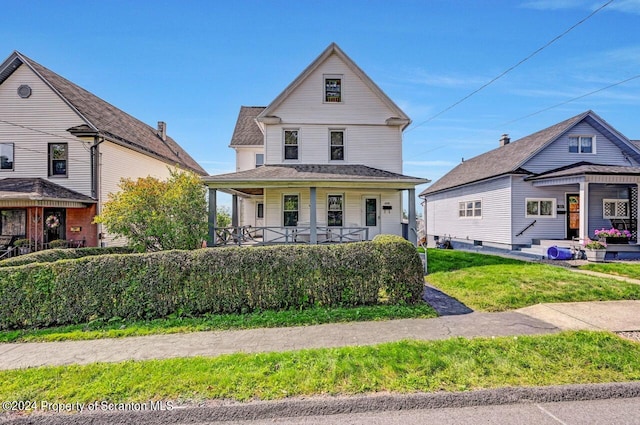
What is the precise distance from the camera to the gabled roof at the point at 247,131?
2014cm

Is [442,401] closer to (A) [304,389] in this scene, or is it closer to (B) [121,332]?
(A) [304,389]

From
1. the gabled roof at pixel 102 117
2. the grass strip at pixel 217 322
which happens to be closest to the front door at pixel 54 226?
the gabled roof at pixel 102 117

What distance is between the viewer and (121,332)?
212 inches

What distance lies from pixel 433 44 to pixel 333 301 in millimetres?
13061

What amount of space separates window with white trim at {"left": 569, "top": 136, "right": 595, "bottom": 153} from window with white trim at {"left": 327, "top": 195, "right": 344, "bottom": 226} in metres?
13.1

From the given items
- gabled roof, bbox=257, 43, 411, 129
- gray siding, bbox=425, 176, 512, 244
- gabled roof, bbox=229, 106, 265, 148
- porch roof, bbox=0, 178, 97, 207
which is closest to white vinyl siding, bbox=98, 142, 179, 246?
porch roof, bbox=0, 178, 97, 207

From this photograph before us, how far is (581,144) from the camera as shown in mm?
16641

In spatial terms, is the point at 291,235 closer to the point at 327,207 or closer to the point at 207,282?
the point at 327,207

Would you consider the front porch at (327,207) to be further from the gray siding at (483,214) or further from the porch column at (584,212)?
the porch column at (584,212)

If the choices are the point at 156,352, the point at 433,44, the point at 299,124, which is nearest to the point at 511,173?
the point at 433,44

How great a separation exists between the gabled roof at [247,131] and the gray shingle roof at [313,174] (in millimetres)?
6431

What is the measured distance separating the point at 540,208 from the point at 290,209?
13.4 m

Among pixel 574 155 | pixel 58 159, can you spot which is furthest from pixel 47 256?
pixel 574 155

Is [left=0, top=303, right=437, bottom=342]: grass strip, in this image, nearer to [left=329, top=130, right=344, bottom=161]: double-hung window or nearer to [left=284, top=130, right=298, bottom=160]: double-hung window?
[left=329, top=130, right=344, bottom=161]: double-hung window
